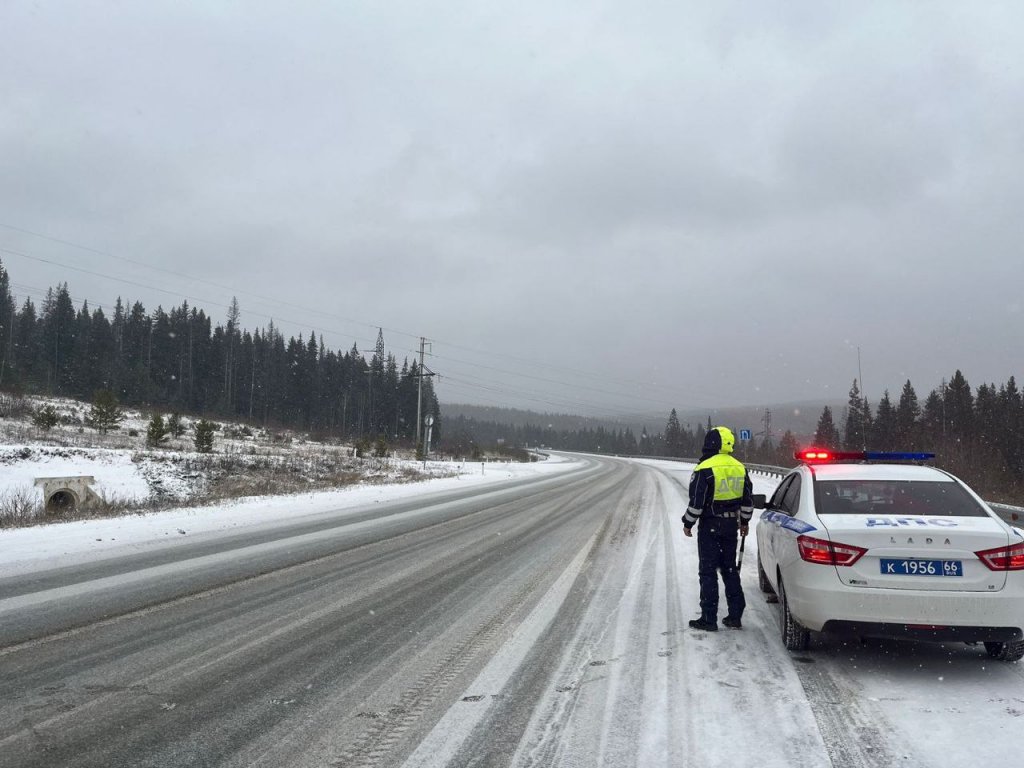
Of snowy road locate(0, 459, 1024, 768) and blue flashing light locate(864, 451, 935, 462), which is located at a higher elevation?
blue flashing light locate(864, 451, 935, 462)

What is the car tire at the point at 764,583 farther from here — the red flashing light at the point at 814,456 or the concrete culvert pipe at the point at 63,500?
the concrete culvert pipe at the point at 63,500

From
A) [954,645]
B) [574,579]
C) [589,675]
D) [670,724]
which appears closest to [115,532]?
[574,579]

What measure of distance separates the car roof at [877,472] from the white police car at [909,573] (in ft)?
0.95

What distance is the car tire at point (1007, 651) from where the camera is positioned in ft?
15.5

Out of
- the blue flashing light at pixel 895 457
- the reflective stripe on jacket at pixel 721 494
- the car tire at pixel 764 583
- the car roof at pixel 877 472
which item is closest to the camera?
the car roof at pixel 877 472

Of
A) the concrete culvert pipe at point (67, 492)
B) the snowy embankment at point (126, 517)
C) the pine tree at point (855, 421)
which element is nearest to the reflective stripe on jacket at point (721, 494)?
the snowy embankment at point (126, 517)

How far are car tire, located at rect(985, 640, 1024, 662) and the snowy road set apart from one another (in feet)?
0.27

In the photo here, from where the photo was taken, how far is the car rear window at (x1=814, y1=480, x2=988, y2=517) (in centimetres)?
505

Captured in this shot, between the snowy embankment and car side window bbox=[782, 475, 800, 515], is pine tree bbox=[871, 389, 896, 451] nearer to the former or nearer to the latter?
the snowy embankment

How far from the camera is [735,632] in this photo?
5.72m

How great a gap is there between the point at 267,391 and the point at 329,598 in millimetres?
100288

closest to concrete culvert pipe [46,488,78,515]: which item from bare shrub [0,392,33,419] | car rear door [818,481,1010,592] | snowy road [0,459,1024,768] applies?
snowy road [0,459,1024,768]

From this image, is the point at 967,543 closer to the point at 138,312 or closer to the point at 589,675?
the point at 589,675

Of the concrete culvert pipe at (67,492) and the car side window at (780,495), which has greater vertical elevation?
the car side window at (780,495)
